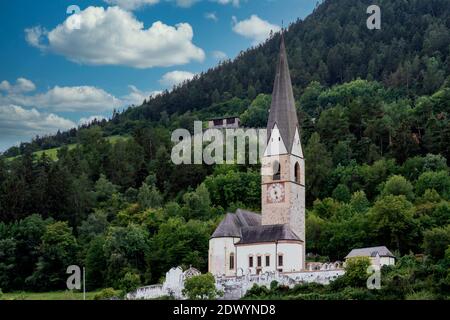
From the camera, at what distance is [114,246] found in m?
76.9

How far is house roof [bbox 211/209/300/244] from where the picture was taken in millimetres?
65812

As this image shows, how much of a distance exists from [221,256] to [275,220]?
16.1 feet

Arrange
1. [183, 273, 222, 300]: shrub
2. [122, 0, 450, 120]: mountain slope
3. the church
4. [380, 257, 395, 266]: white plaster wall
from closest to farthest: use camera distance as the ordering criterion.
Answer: [183, 273, 222, 300]: shrub → [380, 257, 395, 266]: white plaster wall → the church → [122, 0, 450, 120]: mountain slope

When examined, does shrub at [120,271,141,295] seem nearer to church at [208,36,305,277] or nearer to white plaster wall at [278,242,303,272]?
church at [208,36,305,277]

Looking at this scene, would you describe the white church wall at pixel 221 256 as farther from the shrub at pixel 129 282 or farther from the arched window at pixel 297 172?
the arched window at pixel 297 172

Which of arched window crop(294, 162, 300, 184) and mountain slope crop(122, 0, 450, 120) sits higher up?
mountain slope crop(122, 0, 450, 120)

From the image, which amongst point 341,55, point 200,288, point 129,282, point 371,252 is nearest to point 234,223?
point 129,282

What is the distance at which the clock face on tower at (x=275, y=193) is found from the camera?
6831cm

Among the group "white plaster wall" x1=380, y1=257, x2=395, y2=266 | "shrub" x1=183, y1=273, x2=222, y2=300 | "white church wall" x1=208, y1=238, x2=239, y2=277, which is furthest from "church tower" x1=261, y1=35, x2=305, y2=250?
"shrub" x1=183, y1=273, x2=222, y2=300

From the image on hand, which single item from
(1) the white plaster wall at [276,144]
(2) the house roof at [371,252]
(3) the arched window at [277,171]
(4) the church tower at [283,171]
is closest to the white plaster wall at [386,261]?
(2) the house roof at [371,252]

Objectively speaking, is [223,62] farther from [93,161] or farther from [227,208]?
[227,208]

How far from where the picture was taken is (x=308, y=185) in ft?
309

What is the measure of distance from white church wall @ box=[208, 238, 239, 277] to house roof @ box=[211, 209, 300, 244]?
443 millimetres

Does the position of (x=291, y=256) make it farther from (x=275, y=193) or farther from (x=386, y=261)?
(x=386, y=261)
